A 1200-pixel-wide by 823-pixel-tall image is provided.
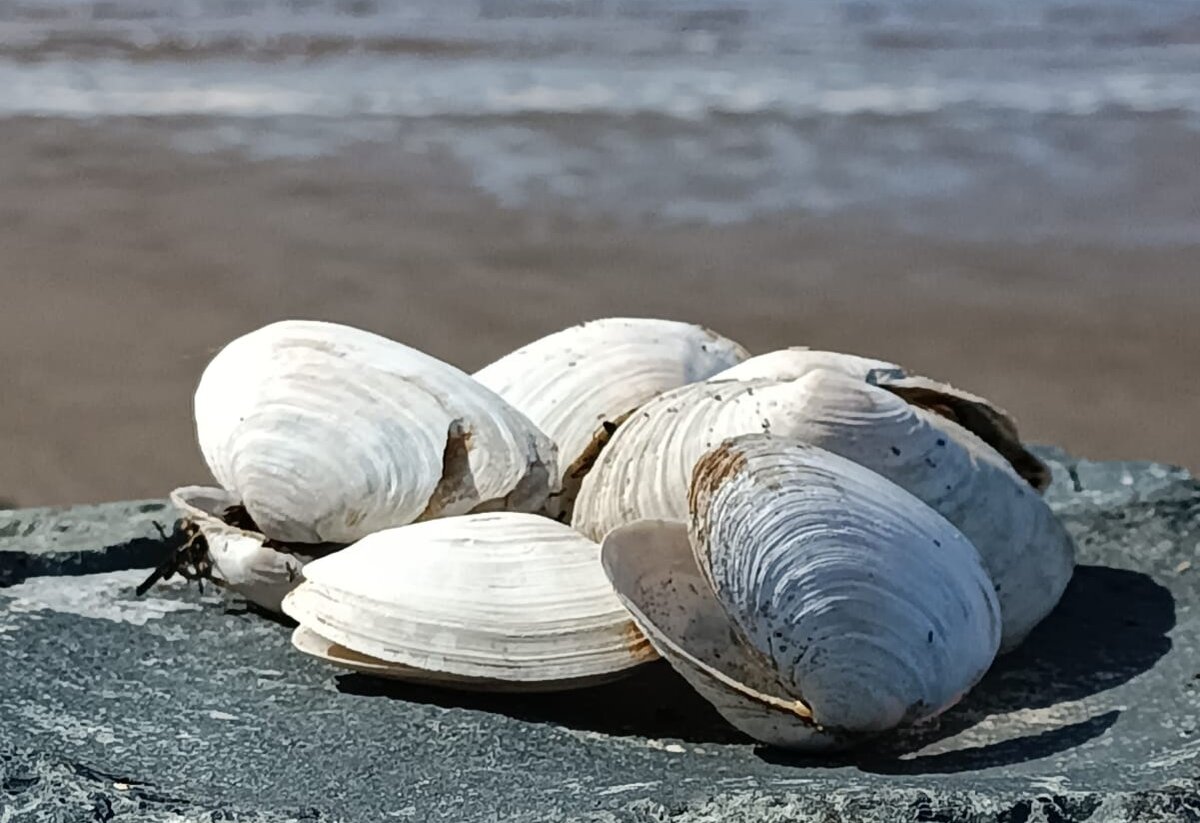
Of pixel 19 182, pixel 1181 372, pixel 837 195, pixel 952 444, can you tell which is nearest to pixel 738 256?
pixel 837 195

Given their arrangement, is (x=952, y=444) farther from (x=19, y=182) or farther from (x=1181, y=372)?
(x=19, y=182)

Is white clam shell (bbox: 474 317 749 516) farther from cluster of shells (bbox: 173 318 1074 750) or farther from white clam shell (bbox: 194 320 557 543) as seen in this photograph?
white clam shell (bbox: 194 320 557 543)

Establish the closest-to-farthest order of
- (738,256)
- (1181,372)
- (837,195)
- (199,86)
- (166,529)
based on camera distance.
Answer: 1. (166,529)
2. (1181,372)
3. (738,256)
4. (837,195)
5. (199,86)

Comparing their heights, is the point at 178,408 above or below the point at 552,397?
below

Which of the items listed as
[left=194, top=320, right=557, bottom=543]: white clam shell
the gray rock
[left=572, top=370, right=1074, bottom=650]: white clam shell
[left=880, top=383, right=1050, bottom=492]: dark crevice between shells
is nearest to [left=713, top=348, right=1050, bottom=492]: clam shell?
[left=880, top=383, right=1050, bottom=492]: dark crevice between shells

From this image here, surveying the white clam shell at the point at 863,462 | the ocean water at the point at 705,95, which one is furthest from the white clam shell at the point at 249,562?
the ocean water at the point at 705,95

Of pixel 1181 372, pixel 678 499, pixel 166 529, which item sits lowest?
pixel 1181 372

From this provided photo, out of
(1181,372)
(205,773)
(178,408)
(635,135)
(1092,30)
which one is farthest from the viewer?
(1092,30)

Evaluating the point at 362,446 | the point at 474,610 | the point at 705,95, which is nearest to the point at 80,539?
the point at 362,446
